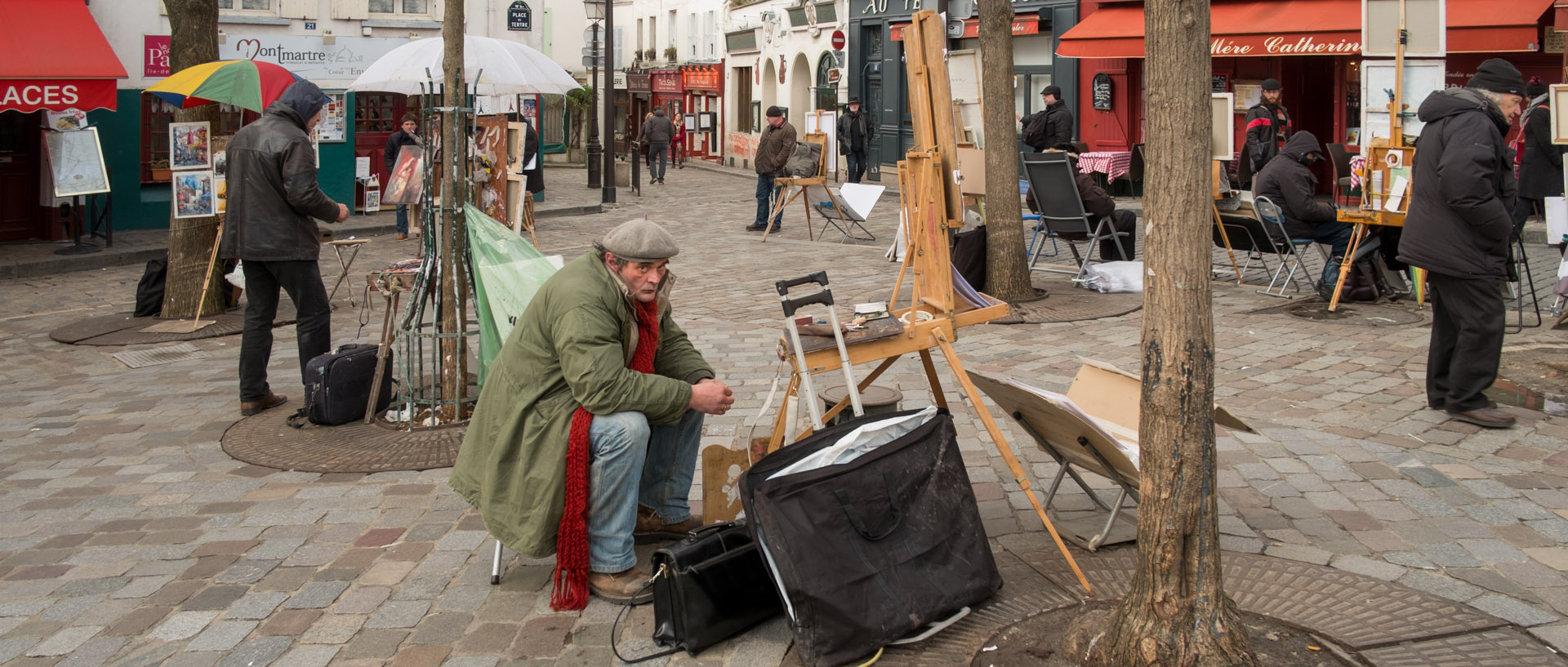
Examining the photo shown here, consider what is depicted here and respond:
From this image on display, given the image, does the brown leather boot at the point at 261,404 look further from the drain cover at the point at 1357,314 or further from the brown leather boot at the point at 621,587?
the drain cover at the point at 1357,314

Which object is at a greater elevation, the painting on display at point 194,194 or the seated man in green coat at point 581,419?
the painting on display at point 194,194

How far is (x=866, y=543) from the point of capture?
→ 3707 mm

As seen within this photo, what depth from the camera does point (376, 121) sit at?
19594 mm

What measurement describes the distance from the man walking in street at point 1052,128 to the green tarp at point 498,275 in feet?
36.0

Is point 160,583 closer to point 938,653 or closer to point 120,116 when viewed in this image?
point 938,653

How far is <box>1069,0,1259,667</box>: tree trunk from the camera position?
337cm

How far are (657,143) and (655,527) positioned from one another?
76.9 ft

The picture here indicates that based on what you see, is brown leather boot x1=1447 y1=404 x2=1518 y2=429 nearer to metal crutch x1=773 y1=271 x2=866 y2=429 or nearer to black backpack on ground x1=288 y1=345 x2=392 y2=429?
metal crutch x1=773 y1=271 x2=866 y2=429

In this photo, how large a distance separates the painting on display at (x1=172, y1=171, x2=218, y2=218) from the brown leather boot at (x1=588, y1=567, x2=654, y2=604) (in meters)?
7.10

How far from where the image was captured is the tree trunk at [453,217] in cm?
630

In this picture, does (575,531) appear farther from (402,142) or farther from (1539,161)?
(402,142)

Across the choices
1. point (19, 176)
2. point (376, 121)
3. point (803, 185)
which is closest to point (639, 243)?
→ point (803, 185)

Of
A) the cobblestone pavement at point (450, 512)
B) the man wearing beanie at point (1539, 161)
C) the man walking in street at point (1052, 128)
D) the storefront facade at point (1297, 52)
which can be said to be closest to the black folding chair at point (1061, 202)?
the cobblestone pavement at point (450, 512)

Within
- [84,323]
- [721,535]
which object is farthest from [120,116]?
[721,535]
